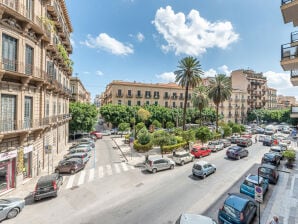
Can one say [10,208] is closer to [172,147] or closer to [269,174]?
[269,174]

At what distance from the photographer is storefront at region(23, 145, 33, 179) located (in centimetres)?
1606

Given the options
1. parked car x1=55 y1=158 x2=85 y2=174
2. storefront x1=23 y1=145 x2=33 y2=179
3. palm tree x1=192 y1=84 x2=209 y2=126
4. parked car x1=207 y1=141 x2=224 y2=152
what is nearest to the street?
parked car x1=55 y1=158 x2=85 y2=174

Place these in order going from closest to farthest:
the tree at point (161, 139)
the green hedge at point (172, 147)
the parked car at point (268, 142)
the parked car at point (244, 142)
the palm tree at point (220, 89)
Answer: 1. the tree at point (161, 139)
2. the green hedge at point (172, 147)
3. the parked car at point (244, 142)
4. the parked car at point (268, 142)
5. the palm tree at point (220, 89)

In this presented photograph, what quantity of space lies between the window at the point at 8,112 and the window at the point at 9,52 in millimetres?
2424

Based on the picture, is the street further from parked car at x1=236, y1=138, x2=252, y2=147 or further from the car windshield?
parked car at x1=236, y1=138, x2=252, y2=147

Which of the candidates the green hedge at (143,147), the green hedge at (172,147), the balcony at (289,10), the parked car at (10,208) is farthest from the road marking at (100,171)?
the balcony at (289,10)

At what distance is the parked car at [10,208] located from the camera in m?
10.5

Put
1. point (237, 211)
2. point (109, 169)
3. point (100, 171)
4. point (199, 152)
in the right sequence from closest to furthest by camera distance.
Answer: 1. point (237, 211)
2. point (100, 171)
3. point (109, 169)
4. point (199, 152)

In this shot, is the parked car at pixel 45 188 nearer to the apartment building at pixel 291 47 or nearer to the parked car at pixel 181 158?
the parked car at pixel 181 158

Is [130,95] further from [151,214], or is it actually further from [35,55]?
[151,214]

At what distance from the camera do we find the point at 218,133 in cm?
4053

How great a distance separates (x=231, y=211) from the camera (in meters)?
9.79

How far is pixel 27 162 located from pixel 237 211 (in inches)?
723

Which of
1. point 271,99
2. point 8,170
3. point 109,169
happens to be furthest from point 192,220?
point 271,99
